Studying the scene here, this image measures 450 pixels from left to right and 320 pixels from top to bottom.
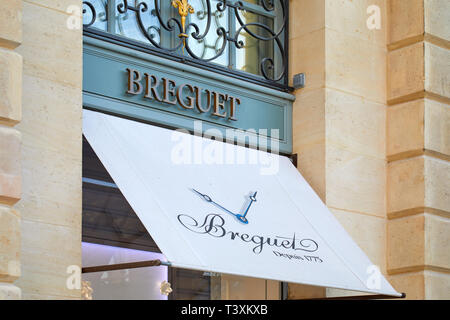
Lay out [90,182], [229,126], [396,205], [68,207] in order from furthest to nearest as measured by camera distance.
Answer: [396,205] < [229,126] < [90,182] < [68,207]

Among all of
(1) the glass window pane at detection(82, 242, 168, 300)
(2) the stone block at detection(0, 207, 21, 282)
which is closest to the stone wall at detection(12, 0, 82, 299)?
(2) the stone block at detection(0, 207, 21, 282)

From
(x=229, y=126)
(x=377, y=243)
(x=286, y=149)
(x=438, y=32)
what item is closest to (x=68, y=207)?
(x=229, y=126)

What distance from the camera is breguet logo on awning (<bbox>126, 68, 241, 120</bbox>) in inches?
388

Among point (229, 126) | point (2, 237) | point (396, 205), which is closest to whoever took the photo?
point (2, 237)

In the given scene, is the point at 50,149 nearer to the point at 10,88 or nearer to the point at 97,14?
the point at 10,88

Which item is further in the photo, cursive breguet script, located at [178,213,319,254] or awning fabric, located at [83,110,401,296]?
cursive breguet script, located at [178,213,319,254]

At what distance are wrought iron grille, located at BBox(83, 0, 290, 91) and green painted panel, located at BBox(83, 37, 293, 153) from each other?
120 mm

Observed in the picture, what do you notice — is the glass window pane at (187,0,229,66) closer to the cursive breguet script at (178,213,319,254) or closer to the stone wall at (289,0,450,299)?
the stone wall at (289,0,450,299)

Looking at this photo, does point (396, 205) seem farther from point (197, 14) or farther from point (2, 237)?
point (2, 237)

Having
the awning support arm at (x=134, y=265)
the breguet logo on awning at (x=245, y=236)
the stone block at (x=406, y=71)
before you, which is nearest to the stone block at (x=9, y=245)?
the awning support arm at (x=134, y=265)

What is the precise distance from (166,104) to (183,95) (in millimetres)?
248

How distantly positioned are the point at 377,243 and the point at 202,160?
8.01 feet

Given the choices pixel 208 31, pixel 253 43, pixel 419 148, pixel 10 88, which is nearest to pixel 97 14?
pixel 208 31
